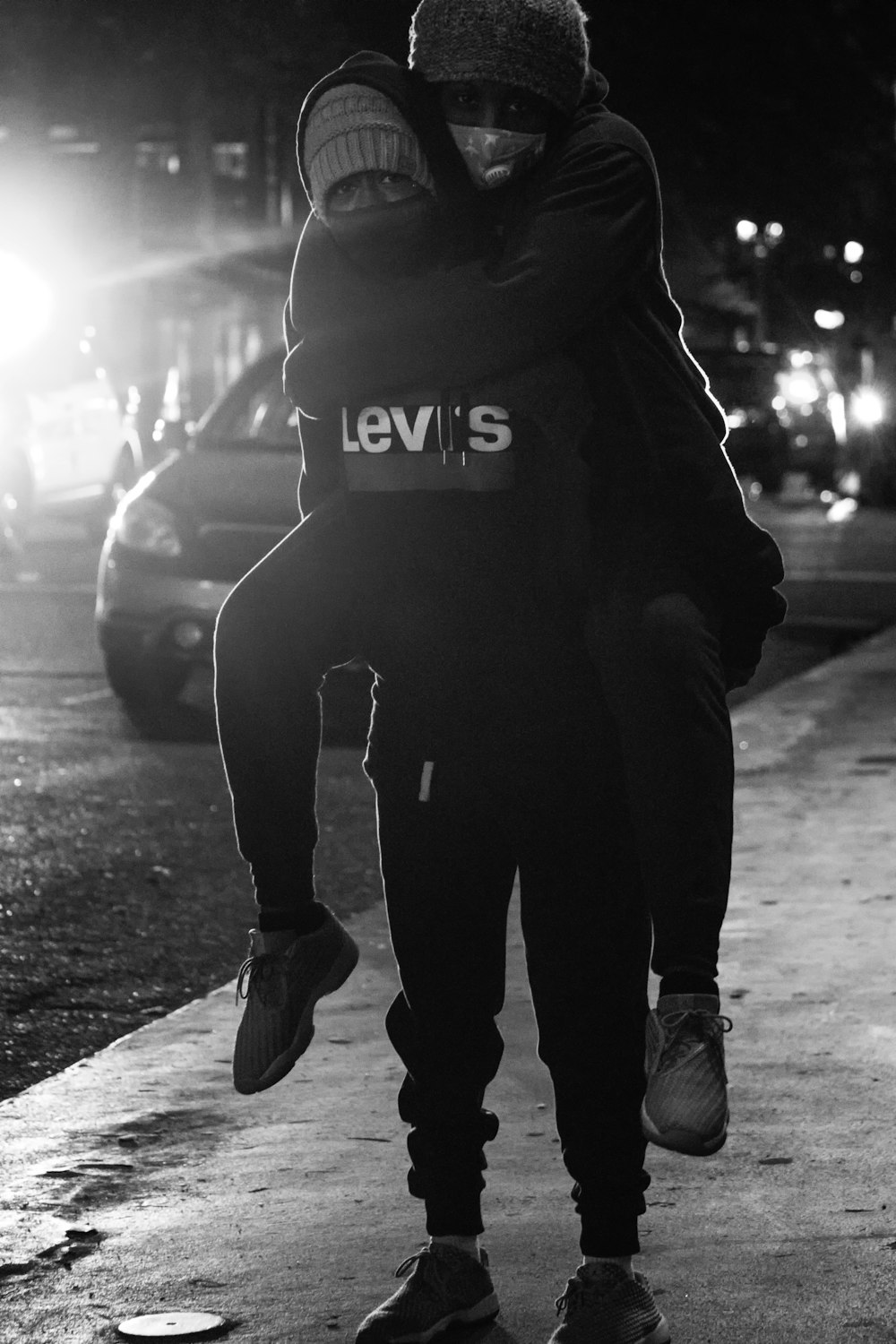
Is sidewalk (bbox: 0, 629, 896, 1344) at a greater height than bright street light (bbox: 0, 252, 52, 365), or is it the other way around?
bright street light (bbox: 0, 252, 52, 365)

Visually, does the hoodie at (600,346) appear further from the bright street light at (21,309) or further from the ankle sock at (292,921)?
the bright street light at (21,309)

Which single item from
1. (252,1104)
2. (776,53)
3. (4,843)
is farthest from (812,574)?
(252,1104)

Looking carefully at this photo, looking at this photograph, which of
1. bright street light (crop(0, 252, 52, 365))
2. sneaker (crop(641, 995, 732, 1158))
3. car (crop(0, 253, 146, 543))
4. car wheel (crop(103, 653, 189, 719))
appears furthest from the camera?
bright street light (crop(0, 252, 52, 365))

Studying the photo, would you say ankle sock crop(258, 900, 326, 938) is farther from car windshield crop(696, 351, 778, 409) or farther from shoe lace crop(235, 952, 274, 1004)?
car windshield crop(696, 351, 778, 409)

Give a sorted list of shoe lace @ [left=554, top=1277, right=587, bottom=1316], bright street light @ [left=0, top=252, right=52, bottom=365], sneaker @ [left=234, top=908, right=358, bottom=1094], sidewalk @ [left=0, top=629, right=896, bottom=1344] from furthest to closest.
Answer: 1. bright street light @ [left=0, top=252, right=52, bottom=365]
2. sidewalk @ [left=0, top=629, right=896, bottom=1344]
3. shoe lace @ [left=554, top=1277, right=587, bottom=1316]
4. sneaker @ [left=234, top=908, right=358, bottom=1094]

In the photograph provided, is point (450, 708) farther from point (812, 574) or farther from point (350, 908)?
point (812, 574)

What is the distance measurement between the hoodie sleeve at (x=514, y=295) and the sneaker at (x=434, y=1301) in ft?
3.80

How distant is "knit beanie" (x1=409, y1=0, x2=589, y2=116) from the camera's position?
297 centimetres

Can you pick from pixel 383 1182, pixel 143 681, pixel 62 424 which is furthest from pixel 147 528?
pixel 62 424

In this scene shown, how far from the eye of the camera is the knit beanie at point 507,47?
9.75ft

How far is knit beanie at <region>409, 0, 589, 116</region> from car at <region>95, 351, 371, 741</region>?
672 cm

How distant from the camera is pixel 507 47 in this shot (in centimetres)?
297

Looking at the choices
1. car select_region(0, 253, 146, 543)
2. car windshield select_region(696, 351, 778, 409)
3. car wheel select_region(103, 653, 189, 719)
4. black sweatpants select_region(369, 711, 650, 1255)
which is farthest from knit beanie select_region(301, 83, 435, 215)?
car windshield select_region(696, 351, 778, 409)

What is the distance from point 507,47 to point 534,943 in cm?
113
